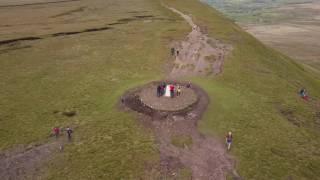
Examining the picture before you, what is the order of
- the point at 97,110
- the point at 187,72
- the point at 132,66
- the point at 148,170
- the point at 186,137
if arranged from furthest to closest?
the point at 132,66 → the point at 187,72 → the point at 97,110 → the point at 186,137 → the point at 148,170

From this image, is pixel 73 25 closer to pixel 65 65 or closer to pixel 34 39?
pixel 34 39

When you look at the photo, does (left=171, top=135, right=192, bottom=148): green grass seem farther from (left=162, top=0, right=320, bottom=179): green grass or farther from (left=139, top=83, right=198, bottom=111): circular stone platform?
(left=139, top=83, right=198, bottom=111): circular stone platform

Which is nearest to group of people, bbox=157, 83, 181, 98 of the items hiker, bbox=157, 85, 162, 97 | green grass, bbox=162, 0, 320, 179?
hiker, bbox=157, 85, 162, 97

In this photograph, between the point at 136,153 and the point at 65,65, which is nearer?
the point at 136,153

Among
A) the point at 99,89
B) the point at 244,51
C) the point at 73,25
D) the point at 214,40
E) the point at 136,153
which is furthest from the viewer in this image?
the point at 73,25

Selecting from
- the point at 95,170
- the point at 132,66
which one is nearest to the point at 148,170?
the point at 95,170

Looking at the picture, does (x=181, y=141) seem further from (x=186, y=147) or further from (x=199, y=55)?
(x=199, y=55)

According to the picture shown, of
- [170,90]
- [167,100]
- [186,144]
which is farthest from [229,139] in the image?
[170,90]
